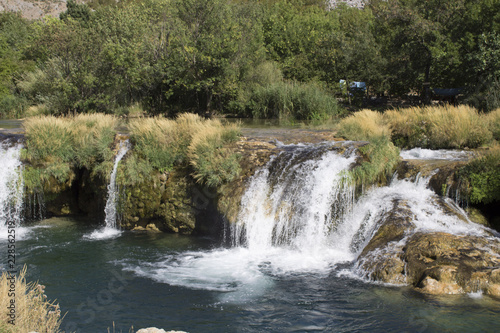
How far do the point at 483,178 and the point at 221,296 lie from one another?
6237mm

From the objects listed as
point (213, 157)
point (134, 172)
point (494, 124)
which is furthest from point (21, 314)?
point (494, 124)

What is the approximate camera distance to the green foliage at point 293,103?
23.2 metres

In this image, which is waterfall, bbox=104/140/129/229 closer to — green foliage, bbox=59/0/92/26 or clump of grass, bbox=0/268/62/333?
clump of grass, bbox=0/268/62/333

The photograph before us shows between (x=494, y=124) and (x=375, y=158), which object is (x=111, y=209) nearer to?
(x=375, y=158)

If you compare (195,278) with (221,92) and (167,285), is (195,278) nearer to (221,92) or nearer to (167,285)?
(167,285)

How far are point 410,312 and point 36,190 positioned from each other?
432 inches

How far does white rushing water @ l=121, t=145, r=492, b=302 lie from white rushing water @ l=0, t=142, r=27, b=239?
17.1ft

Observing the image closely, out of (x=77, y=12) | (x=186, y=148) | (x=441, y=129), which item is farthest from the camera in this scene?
(x=77, y=12)

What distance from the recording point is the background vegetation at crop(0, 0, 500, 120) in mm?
22562

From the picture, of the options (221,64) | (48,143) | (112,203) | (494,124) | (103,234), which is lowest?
(103,234)

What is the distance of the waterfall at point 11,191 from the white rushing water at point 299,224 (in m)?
5.23

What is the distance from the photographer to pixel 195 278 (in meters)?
9.17

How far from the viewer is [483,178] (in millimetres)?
10094

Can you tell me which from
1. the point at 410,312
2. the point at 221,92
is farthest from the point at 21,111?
the point at 410,312
